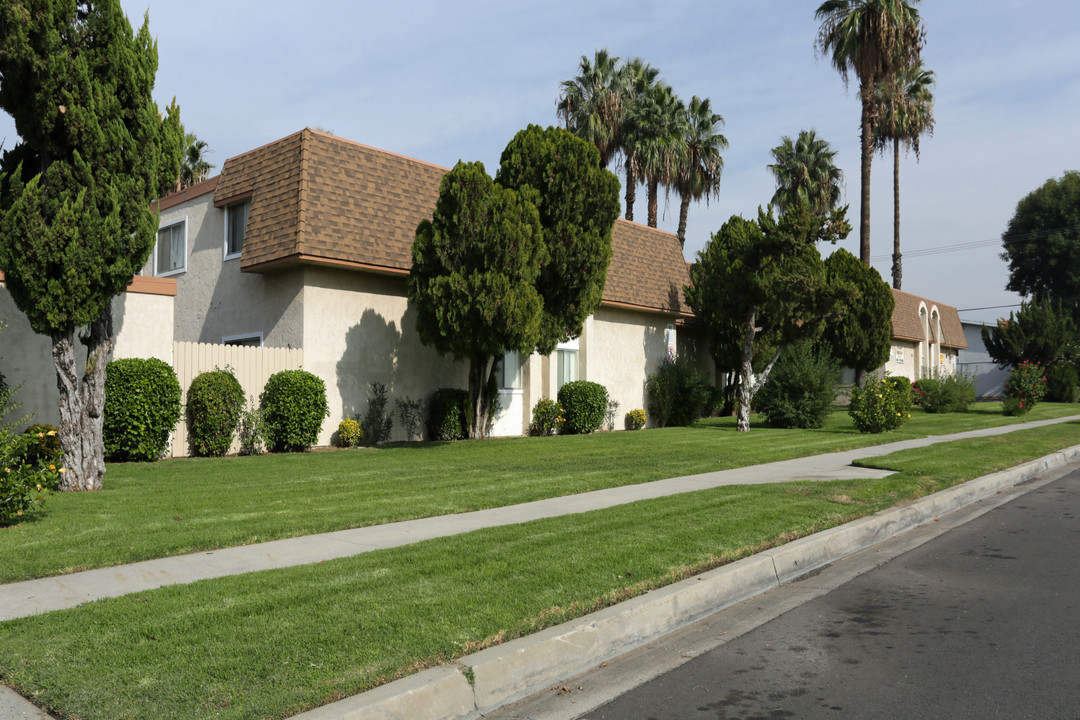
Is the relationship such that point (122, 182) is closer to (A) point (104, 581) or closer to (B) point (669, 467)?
(A) point (104, 581)

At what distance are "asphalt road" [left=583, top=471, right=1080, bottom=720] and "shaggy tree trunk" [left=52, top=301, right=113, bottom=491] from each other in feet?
28.4

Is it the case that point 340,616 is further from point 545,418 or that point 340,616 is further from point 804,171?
point 804,171

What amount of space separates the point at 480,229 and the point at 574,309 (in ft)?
11.0

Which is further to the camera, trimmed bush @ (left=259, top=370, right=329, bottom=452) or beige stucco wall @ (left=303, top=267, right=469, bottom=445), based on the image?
beige stucco wall @ (left=303, top=267, right=469, bottom=445)

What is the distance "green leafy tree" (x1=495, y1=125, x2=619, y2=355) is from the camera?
1781 cm

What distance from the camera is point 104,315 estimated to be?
1105 centimetres

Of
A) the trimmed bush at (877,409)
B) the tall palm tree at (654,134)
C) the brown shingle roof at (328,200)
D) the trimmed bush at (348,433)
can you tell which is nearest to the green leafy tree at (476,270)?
the brown shingle roof at (328,200)

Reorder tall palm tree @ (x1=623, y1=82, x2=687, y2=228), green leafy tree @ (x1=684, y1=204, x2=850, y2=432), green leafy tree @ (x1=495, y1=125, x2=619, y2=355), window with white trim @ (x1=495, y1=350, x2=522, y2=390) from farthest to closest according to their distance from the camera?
tall palm tree @ (x1=623, y1=82, x2=687, y2=228), green leafy tree @ (x1=684, y1=204, x2=850, y2=432), window with white trim @ (x1=495, y1=350, x2=522, y2=390), green leafy tree @ (x1=495, y1=125, x2=619, y2=355)

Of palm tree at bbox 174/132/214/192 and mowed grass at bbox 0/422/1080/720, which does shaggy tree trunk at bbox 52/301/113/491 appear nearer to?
mowed grass at bbox 0/422/1080/720

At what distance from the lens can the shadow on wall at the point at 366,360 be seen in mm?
17359

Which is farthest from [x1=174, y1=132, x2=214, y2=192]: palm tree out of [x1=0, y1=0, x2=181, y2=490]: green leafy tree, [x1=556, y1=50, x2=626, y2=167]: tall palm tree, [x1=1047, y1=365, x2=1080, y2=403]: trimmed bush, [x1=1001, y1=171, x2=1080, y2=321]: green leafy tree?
[x1=1001, y1=171, x2=1080, y2=321]: green leafy tree

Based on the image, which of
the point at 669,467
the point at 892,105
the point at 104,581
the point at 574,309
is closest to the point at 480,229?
the point at 574,309

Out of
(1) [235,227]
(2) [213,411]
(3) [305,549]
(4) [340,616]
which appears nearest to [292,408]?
(2) [213,411]

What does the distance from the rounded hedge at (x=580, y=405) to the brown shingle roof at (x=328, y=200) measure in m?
5.80
